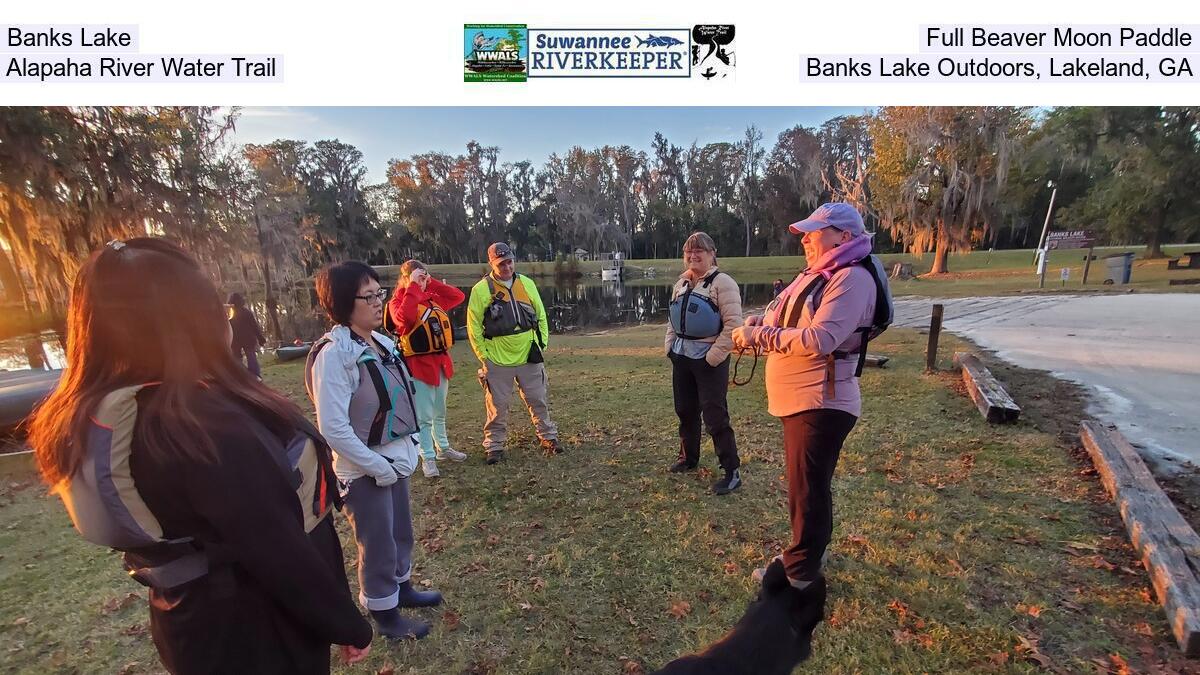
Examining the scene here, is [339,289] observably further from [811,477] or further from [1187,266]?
[1187,266]

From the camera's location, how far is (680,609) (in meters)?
3.20

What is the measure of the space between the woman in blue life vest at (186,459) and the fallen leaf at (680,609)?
2249 mm

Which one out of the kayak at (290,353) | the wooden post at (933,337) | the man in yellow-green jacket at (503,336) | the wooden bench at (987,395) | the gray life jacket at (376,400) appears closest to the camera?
the gray life jacket at (376,400)

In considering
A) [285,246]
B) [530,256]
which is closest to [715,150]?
[530,256]

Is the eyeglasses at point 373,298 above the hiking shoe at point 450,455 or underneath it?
above

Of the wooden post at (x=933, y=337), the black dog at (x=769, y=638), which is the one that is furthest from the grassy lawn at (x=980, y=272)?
the black dog at (x=769, y=638)

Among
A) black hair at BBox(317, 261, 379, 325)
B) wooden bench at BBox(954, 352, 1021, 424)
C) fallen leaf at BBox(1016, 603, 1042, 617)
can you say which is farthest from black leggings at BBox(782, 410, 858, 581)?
wooden bench at BBox(954, 352, 1021, 424)

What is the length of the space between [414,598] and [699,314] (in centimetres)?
287

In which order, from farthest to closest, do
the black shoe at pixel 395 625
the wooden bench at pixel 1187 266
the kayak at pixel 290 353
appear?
the wooden bench at pixel 1187 266 < the kayak at pixel 290 353 < the black shoe at pixel 395 625

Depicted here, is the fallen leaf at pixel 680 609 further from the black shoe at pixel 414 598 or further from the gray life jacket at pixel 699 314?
the gray life jacket at pixel 699 314

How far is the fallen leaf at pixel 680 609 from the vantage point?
3.16m

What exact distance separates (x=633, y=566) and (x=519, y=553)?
858mm

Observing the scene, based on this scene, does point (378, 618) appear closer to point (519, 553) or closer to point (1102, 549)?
point (519, 553)

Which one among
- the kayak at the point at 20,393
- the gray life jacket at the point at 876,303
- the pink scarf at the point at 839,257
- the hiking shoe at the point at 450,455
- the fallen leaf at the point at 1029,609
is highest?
the pink scarf at the point at 839,257
